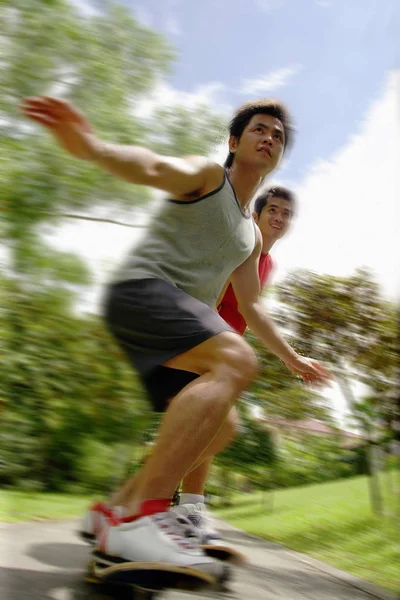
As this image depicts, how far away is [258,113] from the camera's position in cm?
181

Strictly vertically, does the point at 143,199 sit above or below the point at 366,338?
above

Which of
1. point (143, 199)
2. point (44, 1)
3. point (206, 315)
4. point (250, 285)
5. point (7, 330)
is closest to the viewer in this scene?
point (206, 315)

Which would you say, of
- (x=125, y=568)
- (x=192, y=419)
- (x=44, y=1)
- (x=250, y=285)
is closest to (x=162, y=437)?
(x=192, y=419)

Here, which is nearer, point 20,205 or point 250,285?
point 250,285

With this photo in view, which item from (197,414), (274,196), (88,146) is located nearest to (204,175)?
(88,146)

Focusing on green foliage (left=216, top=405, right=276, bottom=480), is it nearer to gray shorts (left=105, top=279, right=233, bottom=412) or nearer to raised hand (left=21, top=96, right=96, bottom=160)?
gray shorts (left=105, top=279, right=233, bottom=412)

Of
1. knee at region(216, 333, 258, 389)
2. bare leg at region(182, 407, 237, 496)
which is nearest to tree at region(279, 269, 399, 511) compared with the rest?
bare leg at region(182, 407, 237, 496)

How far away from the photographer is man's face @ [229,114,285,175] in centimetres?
173

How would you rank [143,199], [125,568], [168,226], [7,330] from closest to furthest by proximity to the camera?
[125,568] < [168,226] < [7,330] < [143,199]

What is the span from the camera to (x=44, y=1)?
4.71 meters

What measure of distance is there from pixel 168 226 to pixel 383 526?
331 cm

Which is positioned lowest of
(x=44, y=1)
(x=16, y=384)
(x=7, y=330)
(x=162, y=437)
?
(x=16, y=384)

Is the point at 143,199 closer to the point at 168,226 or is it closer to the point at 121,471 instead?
the point at 121,471

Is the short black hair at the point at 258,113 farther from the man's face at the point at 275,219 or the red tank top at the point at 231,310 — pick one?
the man's face at the point at 275,219
